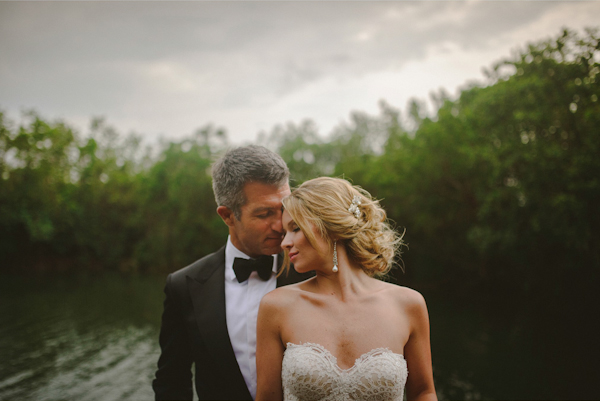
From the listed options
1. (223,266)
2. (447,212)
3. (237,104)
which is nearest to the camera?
(223,266)

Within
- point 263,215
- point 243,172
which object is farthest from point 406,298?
point 243,172

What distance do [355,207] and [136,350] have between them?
15.0 m

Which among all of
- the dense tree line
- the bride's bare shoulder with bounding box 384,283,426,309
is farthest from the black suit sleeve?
the dense tree line

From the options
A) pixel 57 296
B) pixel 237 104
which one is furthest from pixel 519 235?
pixel 237 104

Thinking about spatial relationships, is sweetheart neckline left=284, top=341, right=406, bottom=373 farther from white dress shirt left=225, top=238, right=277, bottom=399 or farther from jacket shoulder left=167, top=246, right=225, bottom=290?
jacket shoulder left=167, top=246, right=225, bottom=290

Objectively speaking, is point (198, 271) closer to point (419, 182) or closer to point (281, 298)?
point (281, 298)

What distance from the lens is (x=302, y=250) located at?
2248 millimetres

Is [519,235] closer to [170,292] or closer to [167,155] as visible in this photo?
[170,292]

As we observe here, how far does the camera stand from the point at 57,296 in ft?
81.2

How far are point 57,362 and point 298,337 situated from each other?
14824 mm

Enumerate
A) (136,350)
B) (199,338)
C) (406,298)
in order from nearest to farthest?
1. (406,298)
2. (199,338)
3. (136,350)

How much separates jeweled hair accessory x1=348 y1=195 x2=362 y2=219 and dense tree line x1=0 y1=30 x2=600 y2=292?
3401 mm

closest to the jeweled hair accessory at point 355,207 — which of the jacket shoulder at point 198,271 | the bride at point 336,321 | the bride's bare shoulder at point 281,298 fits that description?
the bride at point 336,321

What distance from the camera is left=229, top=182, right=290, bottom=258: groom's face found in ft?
8.32
